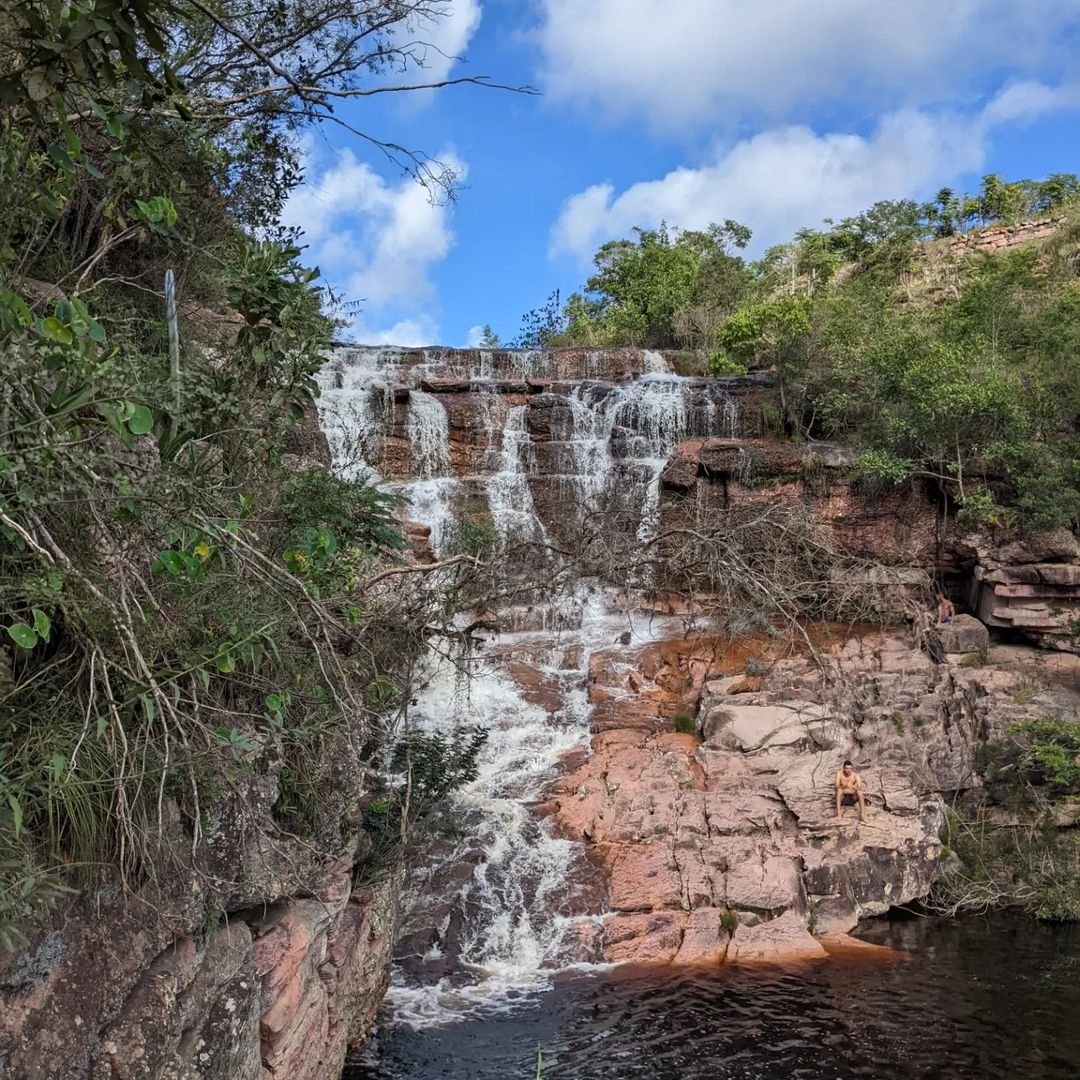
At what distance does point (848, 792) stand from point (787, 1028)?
13.2 ft

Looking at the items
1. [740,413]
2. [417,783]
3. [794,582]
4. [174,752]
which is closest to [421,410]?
[740,413]

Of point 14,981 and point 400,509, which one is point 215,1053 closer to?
point 14,981

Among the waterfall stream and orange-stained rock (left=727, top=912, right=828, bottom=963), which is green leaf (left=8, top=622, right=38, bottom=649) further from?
orange-stained rock (left=727, top=912, right=828, bottom=963)

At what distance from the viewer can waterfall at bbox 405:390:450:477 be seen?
1953cm

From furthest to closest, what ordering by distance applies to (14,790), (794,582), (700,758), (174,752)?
(700,758) → (794,582) → (174,752) → (14,790)

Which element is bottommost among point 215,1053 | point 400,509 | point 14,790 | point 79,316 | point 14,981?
point 215,1053

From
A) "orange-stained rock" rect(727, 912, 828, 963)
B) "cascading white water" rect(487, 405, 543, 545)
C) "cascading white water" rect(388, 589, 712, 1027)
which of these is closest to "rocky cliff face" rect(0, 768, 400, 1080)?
"cascading white water" rect(388, 589, 712, 1027)

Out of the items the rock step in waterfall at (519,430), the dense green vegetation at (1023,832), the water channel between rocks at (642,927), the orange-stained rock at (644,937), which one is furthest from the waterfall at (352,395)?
the dense green vegetation at (1023,832)

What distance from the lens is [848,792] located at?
A: 12.1 meters

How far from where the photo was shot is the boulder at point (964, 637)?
1558cm

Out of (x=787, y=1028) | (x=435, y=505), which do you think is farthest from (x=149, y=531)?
(x=435, y=505)

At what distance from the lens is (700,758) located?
12.9 metres

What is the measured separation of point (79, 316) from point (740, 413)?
1843 centimetres

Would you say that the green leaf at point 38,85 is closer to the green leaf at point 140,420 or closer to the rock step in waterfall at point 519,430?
the green leaf at point 140,420
